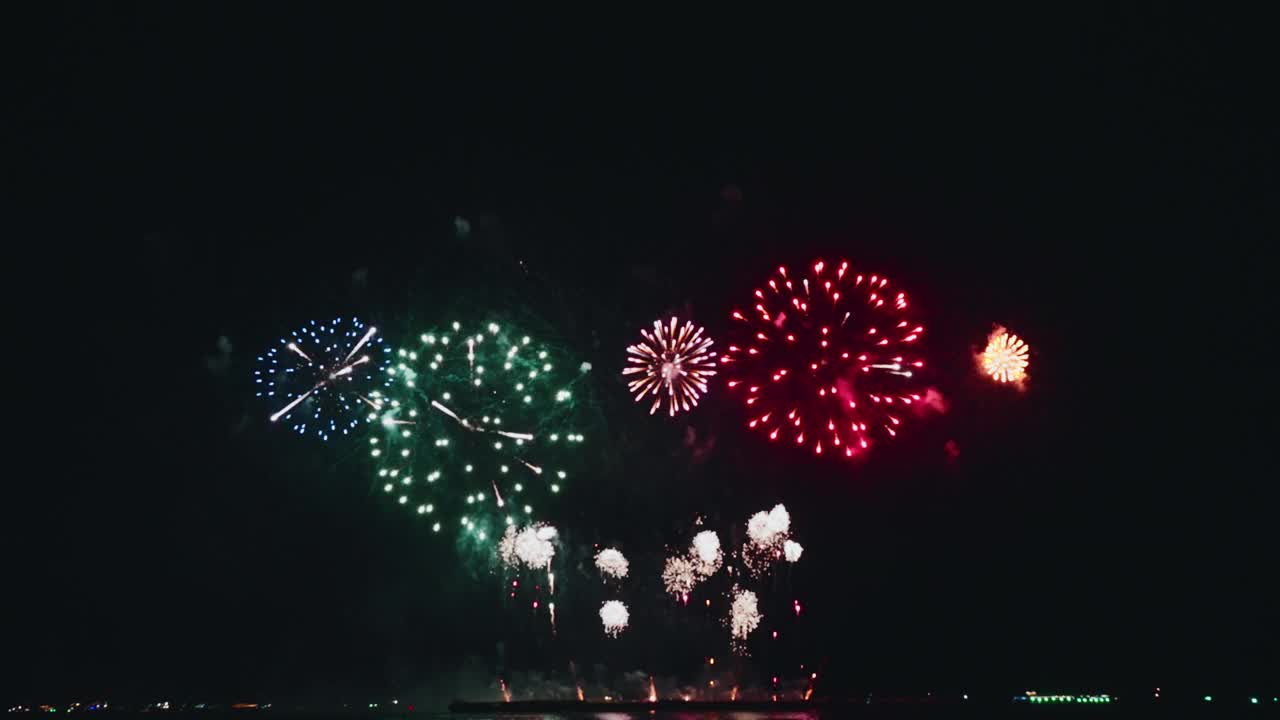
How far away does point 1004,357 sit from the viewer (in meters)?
21.5

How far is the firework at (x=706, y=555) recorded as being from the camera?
69.1ft

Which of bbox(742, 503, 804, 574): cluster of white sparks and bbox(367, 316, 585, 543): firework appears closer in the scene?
bbox(367, 316, 585, 543): firework

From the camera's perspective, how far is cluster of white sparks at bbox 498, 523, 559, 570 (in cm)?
2083

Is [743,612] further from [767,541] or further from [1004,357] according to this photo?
[1004,357]

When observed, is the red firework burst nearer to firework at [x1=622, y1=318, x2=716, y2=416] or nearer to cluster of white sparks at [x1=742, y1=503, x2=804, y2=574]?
firework at [x1=622, y1=318, x2=716, y2=416]

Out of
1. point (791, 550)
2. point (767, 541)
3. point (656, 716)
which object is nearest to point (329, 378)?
point (656, 716)

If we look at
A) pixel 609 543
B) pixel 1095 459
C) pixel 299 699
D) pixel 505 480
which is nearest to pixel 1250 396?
pixel 1095 459

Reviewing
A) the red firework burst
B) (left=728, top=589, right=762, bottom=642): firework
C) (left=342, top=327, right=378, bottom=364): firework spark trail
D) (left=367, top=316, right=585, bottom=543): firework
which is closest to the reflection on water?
(left=728, top=589, right=762, bottom=642): firework

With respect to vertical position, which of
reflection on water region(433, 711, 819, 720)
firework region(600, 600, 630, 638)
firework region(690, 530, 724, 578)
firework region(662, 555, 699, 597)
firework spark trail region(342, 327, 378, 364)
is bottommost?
reflection on water region(433, 711, 819, 720)

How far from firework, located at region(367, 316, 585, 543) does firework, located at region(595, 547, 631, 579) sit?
2417 mm

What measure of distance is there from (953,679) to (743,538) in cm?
894

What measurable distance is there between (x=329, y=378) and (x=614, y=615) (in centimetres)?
1068

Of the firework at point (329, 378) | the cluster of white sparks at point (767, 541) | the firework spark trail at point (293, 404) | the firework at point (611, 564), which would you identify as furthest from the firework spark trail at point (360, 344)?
the cluster of white sparks at point (767, 541)

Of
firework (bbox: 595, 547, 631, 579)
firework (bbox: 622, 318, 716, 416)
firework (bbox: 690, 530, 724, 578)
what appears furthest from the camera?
firework (bbox: 690, 530, 724, 578)
